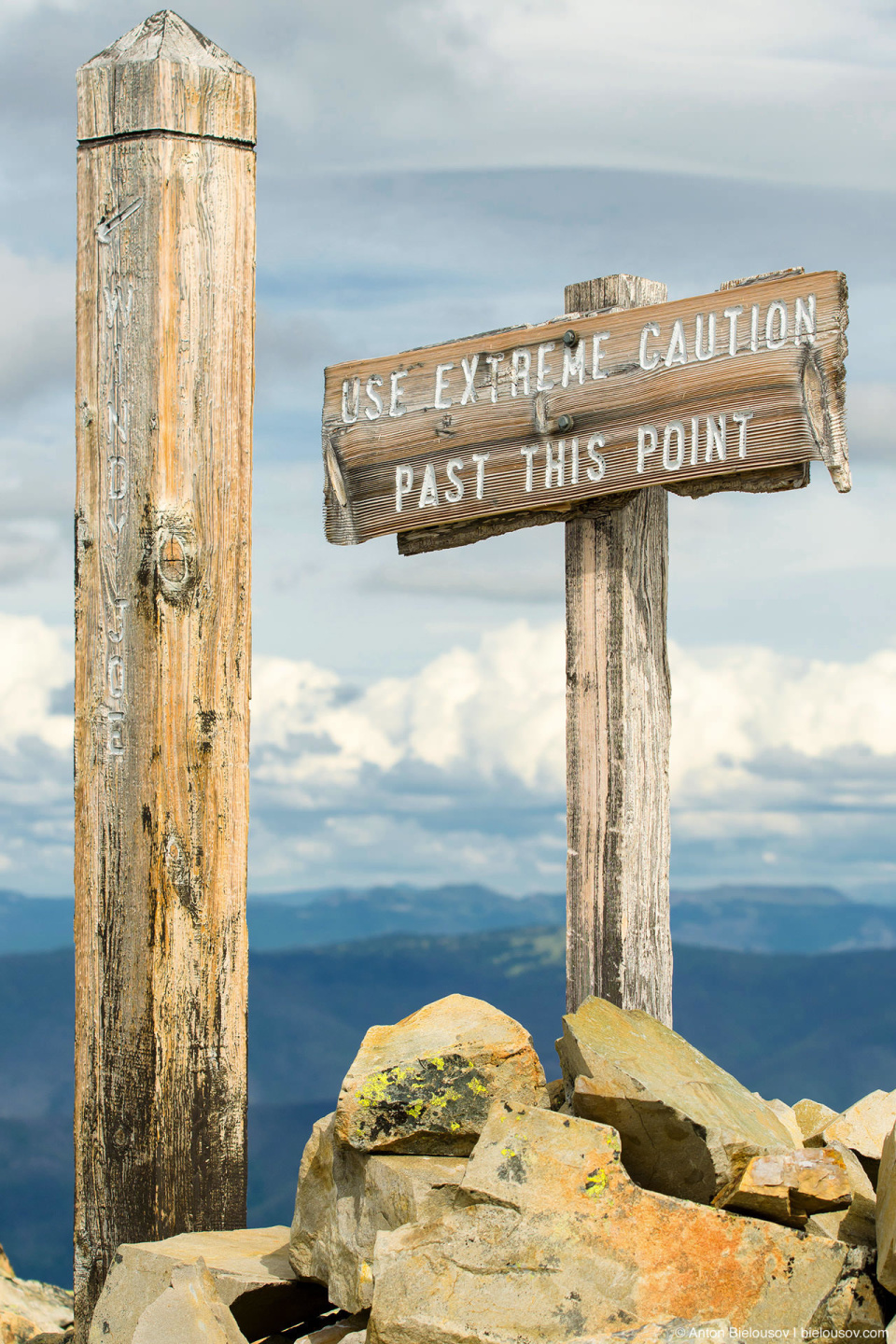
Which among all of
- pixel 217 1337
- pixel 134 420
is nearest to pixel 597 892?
pixel 217 1337

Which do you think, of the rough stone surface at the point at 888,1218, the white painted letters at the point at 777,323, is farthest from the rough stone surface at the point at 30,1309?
the white painted letters at the point at 777,323

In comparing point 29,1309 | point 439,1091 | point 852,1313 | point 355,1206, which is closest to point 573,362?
point 439,1091

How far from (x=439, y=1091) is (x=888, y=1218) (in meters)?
1.60

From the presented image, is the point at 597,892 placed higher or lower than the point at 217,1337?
higher

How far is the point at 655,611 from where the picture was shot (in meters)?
6.18

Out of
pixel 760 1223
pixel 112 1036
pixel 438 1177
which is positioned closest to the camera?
pixel 760 1223

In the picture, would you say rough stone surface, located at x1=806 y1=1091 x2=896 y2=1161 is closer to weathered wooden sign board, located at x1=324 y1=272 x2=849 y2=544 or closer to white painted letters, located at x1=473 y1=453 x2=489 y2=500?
weathered wooden sign board, located at x1=324 y1=272 x2=849 y2=544

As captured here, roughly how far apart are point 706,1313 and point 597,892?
2240 millimetres

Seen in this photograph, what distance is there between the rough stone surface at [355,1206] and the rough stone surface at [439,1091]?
83mm

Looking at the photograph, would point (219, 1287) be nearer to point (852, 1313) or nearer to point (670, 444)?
point (852, 1313)

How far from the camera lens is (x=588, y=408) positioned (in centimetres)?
600

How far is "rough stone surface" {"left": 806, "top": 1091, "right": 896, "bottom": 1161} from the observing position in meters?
5.43

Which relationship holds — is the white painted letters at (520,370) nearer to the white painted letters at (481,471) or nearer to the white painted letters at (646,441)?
the white painted letters at (481,471)

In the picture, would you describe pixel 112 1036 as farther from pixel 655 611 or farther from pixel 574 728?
pixel 655 611
